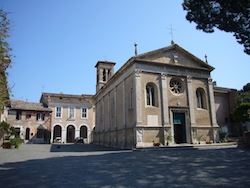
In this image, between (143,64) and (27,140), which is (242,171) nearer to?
(143,64)

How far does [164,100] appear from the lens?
19.7 m

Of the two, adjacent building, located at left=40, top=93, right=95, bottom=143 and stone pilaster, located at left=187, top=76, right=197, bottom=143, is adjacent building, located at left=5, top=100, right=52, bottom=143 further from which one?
stone pilaster, located at left=187, top=76, right=197, bottom=143

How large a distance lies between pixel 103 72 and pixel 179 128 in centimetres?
1897

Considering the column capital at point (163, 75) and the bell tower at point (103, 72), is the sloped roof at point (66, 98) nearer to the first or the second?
the bell tower at point (103, 72)

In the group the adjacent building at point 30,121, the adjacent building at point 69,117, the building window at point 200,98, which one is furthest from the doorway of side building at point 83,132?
the building window at point 200,98

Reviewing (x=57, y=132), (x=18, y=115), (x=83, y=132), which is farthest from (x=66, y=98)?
(x=18, y=115)

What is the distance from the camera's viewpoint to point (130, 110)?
66.1 feet

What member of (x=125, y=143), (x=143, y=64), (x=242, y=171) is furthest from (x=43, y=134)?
(x=242, y=171)

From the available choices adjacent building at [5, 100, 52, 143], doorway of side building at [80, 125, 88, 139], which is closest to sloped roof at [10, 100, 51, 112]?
adjacent building at [5, 100, 52, 143]

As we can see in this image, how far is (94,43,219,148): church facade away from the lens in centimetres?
1872

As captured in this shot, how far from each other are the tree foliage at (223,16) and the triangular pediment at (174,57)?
29.3 ft

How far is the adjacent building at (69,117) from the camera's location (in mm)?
38719

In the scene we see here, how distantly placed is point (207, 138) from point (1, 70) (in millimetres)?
19152

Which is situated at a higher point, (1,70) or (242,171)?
(1,70)
